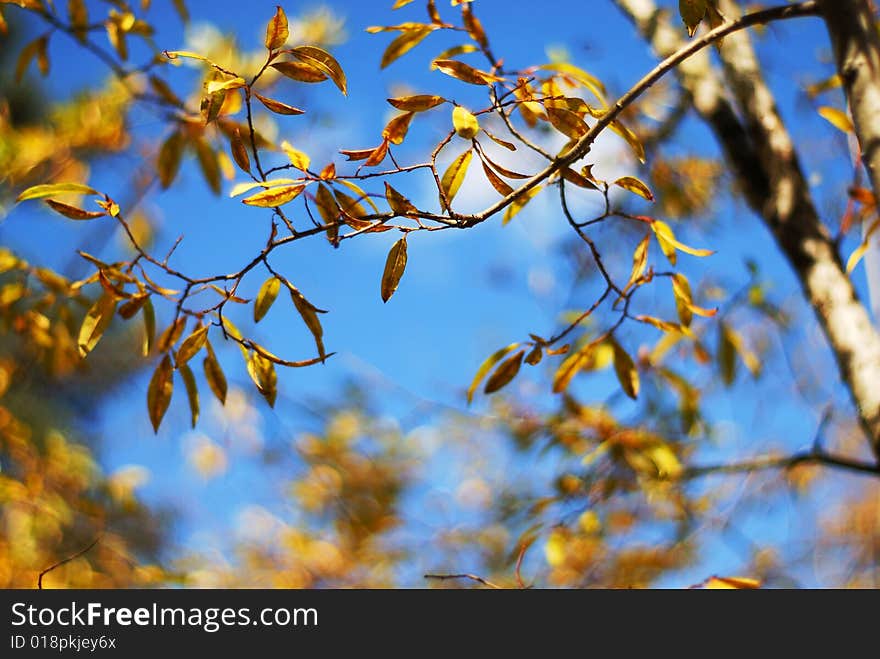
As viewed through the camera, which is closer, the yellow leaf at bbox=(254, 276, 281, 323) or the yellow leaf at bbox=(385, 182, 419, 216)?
the yellow leaf at bbox=(385, 182, 419, 216)

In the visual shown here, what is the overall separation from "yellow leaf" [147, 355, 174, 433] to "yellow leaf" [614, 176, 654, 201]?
1.46 ft

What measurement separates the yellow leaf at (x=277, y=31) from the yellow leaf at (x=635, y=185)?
31 cm

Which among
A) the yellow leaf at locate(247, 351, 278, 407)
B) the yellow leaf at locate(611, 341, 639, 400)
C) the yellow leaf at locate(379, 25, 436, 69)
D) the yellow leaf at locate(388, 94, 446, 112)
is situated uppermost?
the yellow leaf at locate(379, 25, 436, 69)

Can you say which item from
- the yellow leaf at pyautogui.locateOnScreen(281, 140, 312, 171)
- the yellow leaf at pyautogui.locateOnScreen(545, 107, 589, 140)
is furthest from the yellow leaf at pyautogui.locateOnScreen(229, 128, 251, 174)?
the yellow leaf at pyautogui.locateOnScreen(545, 107, 589, 140)

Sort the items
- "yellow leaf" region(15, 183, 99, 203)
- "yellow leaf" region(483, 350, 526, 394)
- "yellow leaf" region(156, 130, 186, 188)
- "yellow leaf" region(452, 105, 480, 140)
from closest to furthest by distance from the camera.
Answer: "yellow leaf" region(452, 105, 480, 140) → "yellow leaf" region(15, 183, 99, 203) → "yellow leaf" region(483, 350, 526, 394) → "yellow leaf" region(156, 130, 186, 188)

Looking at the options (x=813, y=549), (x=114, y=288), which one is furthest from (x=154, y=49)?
(x=813, y=549)

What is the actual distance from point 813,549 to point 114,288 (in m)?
2.18

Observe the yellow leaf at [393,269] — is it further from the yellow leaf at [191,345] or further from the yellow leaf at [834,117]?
the yellow leaf at [834,117]

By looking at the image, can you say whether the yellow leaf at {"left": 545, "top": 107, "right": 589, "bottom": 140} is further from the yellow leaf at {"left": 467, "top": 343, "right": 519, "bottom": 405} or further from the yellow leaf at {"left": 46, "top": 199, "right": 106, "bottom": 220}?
the yellow leaf at {"left": 46, "top": 199, "right": 106, "bottom": 220}

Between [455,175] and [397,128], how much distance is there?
0.06 meters

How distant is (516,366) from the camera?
0.72 m

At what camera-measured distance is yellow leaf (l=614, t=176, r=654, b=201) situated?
1.90 feet

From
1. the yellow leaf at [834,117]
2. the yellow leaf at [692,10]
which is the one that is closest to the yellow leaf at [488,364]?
the yellow leaf at [692,10]
